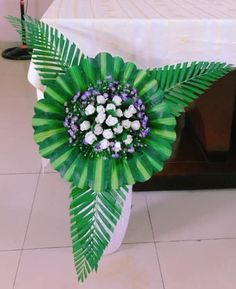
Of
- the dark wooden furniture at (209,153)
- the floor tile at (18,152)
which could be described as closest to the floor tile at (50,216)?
the floor tile at (18,152)

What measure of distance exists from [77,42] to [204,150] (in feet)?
2.89

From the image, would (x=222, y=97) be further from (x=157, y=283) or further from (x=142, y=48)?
(x=157, y=283)

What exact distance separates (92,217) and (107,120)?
27cm

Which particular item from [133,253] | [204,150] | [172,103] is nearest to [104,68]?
[172,103]

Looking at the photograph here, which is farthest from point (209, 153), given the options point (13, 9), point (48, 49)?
point (13, 9)

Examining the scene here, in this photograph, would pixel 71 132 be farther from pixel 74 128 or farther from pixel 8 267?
pixel 8 267

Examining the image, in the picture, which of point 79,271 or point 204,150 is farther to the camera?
A: point 204,150

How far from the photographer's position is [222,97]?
4.86 feet

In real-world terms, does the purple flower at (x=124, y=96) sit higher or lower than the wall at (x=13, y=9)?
higher

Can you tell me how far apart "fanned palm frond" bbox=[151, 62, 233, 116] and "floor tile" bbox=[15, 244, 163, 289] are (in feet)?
1.85

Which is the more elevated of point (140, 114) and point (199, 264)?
point (140, 114)

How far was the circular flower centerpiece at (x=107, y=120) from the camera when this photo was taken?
2.58 ft

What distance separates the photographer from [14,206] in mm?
1431

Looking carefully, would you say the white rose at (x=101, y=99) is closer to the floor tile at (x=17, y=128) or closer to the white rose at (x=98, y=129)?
the white rose at (x=98, y=129)
